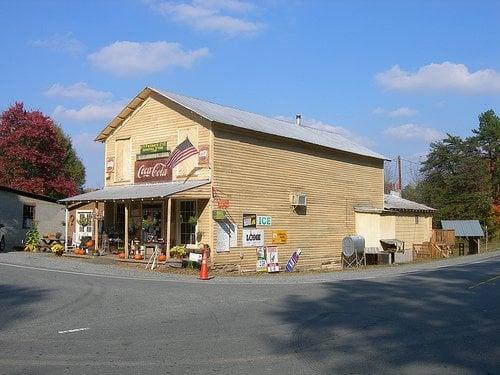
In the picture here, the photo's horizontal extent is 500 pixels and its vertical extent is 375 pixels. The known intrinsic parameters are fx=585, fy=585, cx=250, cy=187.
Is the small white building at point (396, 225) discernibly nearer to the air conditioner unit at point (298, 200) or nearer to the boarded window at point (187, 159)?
the air conditioner unit at point (298, 200)

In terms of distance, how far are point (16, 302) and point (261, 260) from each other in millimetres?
13833

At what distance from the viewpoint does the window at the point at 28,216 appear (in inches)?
1332

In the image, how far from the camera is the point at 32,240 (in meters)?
31.3

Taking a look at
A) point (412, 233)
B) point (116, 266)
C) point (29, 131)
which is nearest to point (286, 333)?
point (116, 266)

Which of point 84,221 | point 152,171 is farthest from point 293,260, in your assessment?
point 84,221

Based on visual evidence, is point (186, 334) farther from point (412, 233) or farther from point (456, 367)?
point (412, 233)

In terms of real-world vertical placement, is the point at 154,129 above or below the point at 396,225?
above

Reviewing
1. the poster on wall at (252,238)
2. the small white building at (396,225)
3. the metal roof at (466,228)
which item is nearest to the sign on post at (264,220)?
the poster on wall at (252,238)

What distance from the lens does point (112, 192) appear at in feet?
85.7

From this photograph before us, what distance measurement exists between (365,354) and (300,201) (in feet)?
64.4

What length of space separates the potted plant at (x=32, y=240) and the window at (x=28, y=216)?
1.69m

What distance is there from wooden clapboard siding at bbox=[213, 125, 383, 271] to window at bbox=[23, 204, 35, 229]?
15.7 m

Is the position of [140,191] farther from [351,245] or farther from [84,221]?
[351,245]

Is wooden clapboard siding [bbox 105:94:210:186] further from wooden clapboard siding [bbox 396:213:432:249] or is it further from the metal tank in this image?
wooden clapboard siding [bbox 396:213:432:249]
